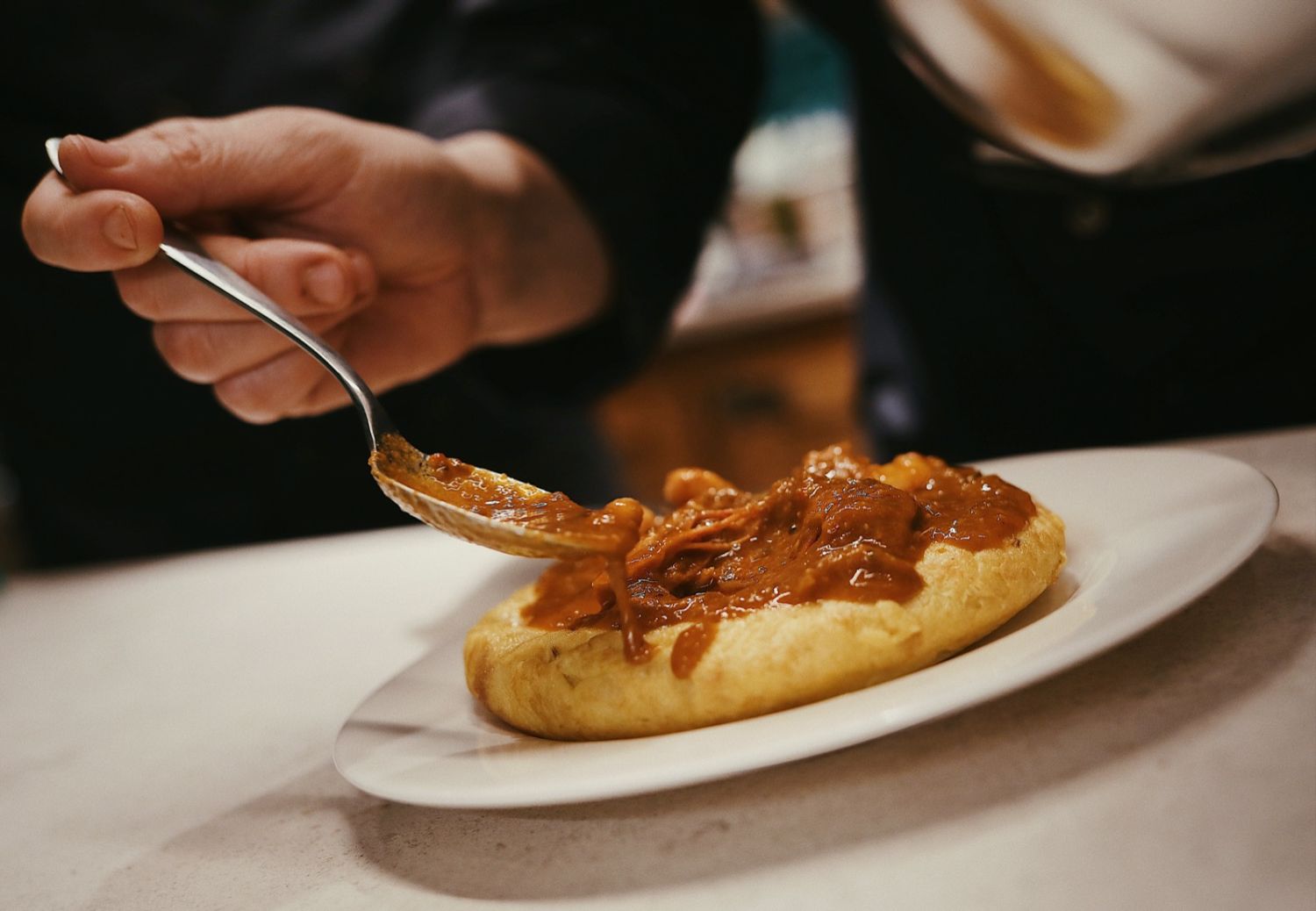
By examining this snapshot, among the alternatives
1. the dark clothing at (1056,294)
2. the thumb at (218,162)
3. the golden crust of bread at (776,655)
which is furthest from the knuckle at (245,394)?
A: the dark clothing at (1056,294)

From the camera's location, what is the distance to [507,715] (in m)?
0.77

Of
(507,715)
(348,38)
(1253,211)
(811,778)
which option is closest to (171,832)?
(507,715)

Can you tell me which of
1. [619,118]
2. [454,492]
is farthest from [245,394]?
[619,118]

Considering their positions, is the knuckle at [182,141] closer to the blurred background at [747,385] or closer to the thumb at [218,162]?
the thumb at [218,162]

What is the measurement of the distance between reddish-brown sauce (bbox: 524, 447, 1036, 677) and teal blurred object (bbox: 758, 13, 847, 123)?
437 cm

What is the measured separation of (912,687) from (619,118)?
1.35 metres

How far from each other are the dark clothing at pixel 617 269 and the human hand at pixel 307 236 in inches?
9.6

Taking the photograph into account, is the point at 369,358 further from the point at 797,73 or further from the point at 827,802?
the point at 797,73

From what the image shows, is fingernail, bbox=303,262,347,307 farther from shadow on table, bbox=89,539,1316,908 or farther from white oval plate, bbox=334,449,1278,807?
shadow on table, bbox=89,539,1316,908

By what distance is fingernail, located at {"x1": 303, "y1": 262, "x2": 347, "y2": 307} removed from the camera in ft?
3.71

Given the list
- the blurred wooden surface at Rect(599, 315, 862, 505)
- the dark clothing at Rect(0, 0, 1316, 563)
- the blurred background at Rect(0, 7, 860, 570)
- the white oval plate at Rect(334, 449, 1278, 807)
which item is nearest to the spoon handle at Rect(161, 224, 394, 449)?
the white oval plate at Rect(334, 449, 1278, 807)

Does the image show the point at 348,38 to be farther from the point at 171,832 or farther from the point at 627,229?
the point at 171,832

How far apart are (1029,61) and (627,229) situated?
3.09 ft

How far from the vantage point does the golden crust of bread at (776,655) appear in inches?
26.2
